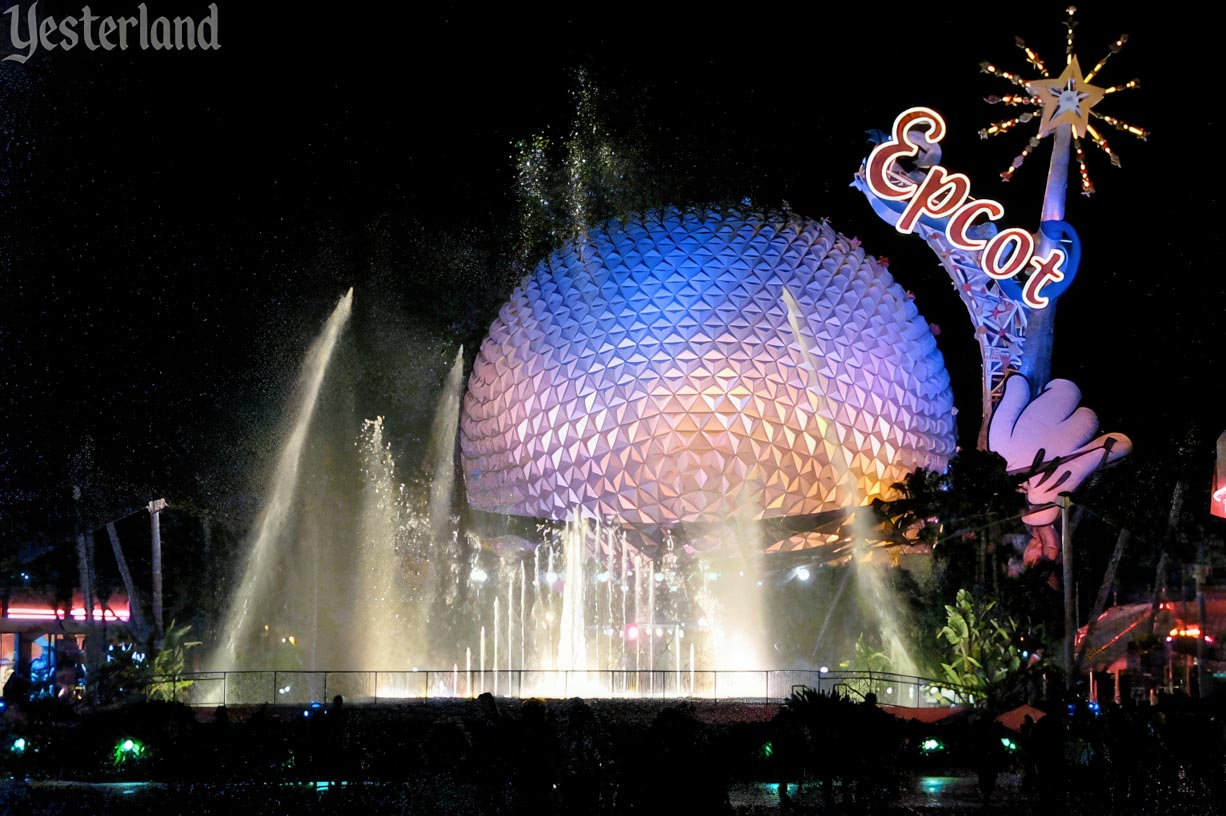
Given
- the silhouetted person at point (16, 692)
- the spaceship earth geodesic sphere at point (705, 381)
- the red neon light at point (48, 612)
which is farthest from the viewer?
the spaceship earth geodesic sphere at point (705, 381)

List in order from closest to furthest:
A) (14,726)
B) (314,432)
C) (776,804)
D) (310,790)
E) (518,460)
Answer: (776,804)
(310,790)
(14,726)
(314,432)
(518,460)

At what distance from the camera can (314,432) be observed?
3791cm

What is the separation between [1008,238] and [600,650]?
52.3 feet

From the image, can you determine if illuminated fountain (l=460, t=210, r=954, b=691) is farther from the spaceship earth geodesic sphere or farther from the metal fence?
the metal fence

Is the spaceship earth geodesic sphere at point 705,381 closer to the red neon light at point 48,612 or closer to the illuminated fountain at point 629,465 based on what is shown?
the illuminated fountain at point 629,465

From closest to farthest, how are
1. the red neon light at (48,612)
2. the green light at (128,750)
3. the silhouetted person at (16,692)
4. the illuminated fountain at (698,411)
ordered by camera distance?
the green light at (128,750)
the silhouetted person at (16,692)
the red neon light at (48,612)
the illuminated fountain at (698,411)

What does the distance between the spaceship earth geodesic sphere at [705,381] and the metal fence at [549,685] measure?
322 inches

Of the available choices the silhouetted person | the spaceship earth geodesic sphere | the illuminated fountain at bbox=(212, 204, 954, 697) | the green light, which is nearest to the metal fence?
the illuminated fountain at bbox=(212, 204, 954, 697)

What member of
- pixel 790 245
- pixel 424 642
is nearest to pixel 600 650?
pixel 424 642

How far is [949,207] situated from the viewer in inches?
1405

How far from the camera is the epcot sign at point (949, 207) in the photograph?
115 ft

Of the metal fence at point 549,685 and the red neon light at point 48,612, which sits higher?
the red neon light at point 48,612

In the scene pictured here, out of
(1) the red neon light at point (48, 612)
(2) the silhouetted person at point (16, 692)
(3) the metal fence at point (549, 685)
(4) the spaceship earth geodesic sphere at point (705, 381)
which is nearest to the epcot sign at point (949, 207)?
(4) the spaceship earth geodesic sphere at point (705, 381)

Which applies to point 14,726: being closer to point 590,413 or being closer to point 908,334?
point 590,413
